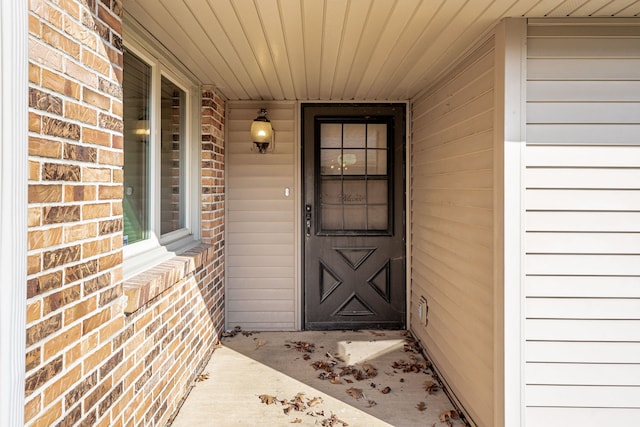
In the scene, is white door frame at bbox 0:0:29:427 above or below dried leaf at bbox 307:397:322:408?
above

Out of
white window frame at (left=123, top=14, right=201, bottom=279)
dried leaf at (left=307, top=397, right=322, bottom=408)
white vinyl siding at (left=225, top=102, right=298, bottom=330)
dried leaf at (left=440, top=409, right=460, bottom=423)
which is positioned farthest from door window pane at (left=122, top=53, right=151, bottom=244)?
dried leaf at (left=440, top=409, right=460, bottom=423)

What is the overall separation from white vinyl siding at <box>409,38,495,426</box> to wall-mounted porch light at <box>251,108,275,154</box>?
1.47 meters

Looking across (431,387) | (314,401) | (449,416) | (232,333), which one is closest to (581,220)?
(449,416)

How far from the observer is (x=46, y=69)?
4.26 ft

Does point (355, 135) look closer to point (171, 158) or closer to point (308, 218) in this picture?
point (308, 218)

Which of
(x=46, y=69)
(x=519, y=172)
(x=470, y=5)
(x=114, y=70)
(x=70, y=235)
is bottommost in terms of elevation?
(x=70, y=235)

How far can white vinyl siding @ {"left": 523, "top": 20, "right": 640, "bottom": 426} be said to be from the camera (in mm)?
A: 2121

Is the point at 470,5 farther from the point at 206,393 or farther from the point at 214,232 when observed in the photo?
the point at 206,393

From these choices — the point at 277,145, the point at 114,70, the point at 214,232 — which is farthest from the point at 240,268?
the point at 114,70

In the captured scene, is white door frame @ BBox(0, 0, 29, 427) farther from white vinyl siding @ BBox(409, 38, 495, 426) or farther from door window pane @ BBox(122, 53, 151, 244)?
white vinyl siding @ BBox(409, 38, 495, 426)

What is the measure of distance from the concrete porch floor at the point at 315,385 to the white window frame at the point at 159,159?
3.42 ft

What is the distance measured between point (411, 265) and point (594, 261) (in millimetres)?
2024

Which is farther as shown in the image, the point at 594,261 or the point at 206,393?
the point at 206,393

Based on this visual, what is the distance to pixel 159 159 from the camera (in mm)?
2619
